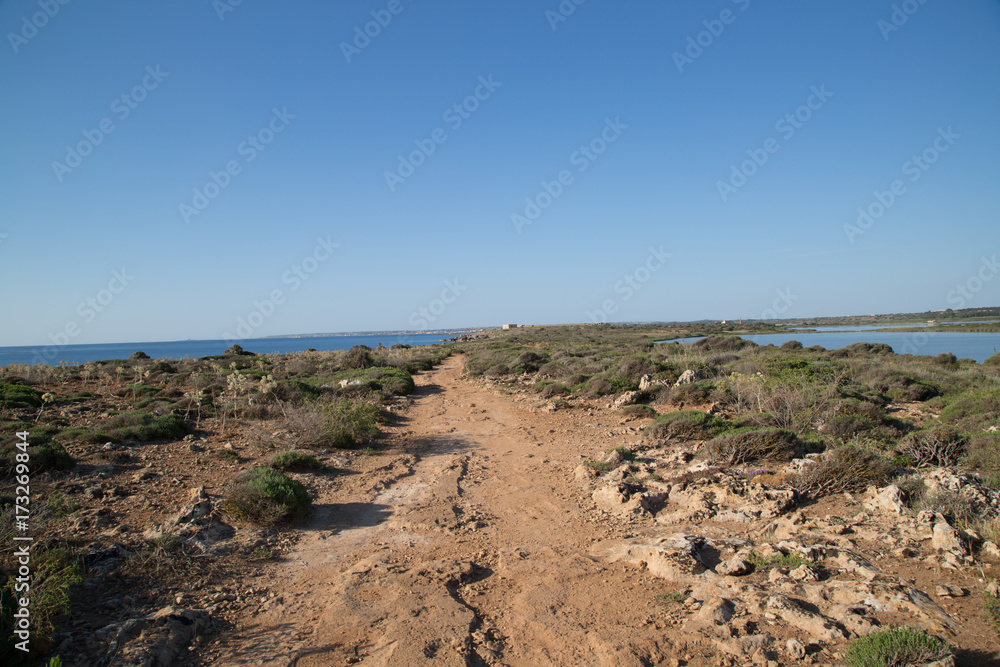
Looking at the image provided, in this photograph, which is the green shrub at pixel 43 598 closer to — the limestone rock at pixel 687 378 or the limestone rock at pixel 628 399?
the limestone rock at pixel 628 399

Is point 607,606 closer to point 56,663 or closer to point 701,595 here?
point 701,595

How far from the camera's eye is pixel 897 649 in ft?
10.7

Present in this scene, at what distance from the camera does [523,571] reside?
524 cm

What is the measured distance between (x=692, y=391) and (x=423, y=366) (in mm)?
20077

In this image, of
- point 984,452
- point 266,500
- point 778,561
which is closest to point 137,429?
point 266,500

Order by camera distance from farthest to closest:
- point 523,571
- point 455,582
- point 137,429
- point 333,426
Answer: point 333,426
point 137,429
point 523,571
point 455,582

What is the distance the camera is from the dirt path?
3.90 metres

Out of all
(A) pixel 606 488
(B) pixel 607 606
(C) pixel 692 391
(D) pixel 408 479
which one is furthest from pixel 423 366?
(B) pixel 607 606

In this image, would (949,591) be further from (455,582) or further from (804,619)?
(455,582)

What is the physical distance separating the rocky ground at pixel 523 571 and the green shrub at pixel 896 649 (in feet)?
0.82

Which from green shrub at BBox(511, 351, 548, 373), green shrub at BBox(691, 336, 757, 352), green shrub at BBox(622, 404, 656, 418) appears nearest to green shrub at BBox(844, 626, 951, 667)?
green shrub at BBox(622, 404, 656, 418)

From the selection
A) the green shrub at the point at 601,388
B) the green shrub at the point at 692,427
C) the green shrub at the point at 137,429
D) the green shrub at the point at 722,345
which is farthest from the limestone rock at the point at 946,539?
the green shrub at the point at 722,345

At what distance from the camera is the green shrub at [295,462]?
8531 millimetres

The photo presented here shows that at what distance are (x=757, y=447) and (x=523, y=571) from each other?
4789 millimetres
